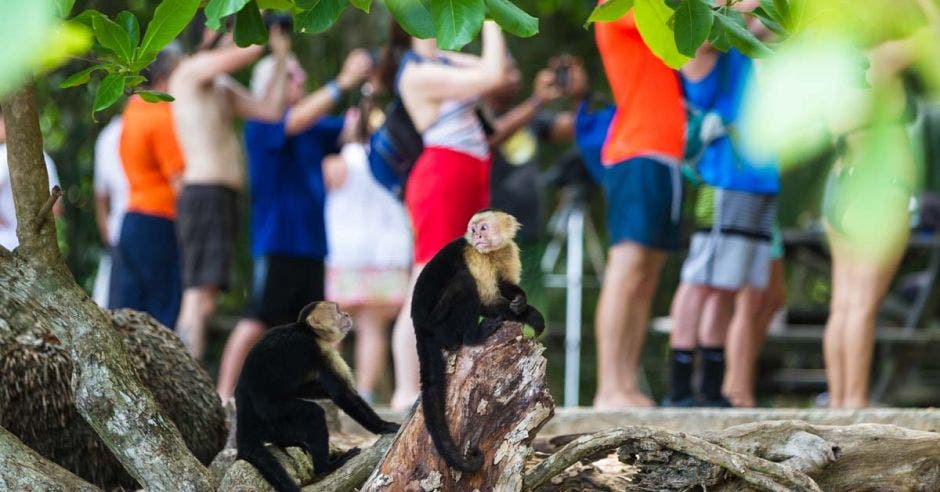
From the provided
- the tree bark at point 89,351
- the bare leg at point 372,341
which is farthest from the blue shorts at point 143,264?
the tree bark at point 89,351

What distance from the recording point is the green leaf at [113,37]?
358 cm

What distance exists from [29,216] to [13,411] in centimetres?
85

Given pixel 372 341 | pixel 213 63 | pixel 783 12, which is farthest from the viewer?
pixel 372 341

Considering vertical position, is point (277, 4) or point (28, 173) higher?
point (277, 4)

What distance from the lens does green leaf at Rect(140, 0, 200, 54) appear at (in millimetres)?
3297

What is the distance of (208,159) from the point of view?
27.9 feet

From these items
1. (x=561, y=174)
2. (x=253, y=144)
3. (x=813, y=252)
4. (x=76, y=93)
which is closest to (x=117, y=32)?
(x=253, y=144)

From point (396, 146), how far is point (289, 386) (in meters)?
3.32

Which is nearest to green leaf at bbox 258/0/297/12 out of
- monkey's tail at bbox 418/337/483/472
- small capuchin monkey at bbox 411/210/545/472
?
small capuchin monkey at bbox 411/210/545/472

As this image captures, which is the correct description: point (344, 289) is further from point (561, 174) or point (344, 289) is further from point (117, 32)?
point (117, 32)

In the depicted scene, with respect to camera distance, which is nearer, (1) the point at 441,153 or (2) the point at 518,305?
(2) the point at 518,305

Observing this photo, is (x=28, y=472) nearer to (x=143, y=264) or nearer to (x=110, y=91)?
(x=110, y=91)

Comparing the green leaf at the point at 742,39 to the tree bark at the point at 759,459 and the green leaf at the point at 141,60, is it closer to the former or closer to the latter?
the tree bark at the point at 759,459

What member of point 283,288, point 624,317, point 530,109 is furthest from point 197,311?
point 624,317
